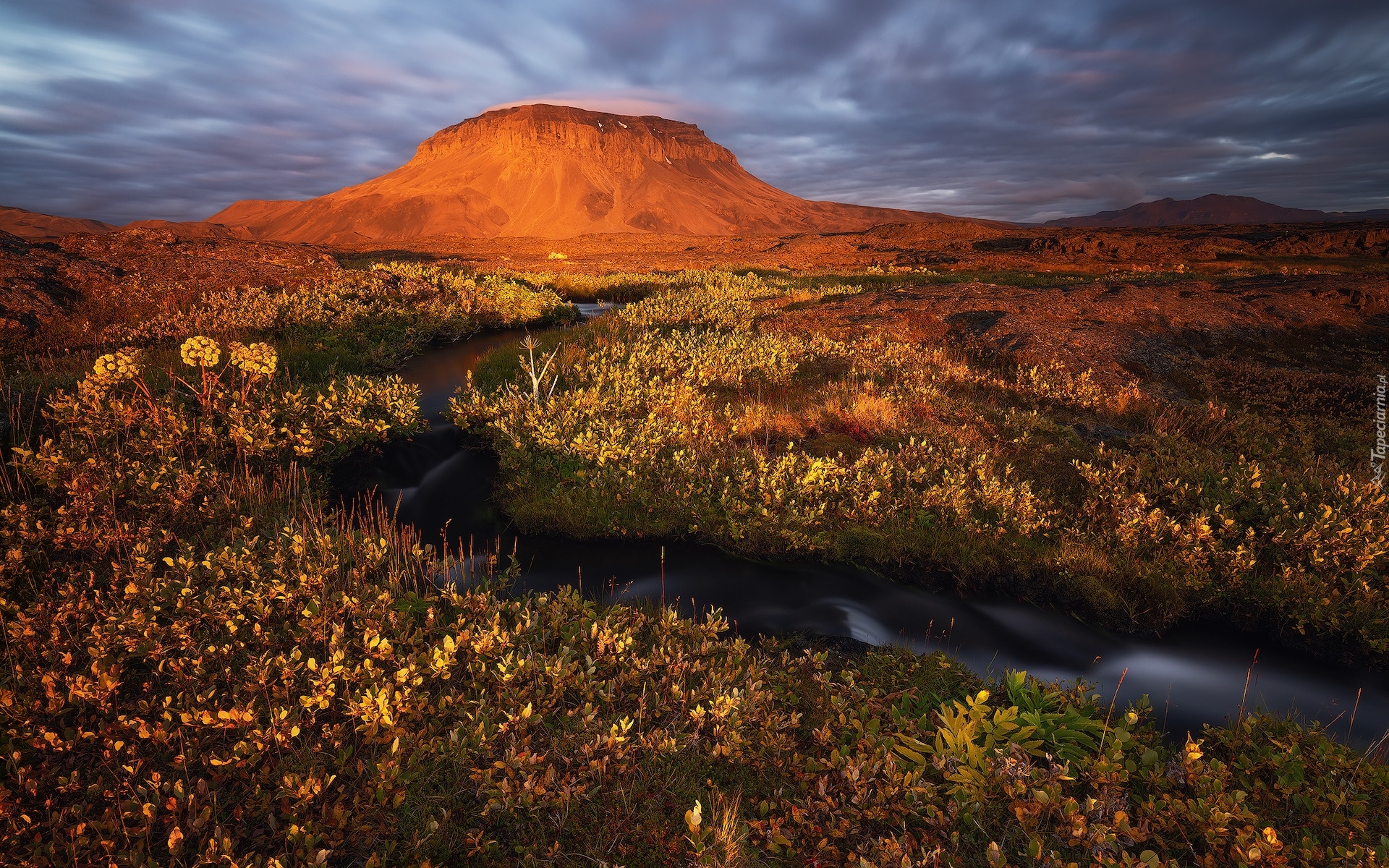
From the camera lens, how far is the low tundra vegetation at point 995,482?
255 inches

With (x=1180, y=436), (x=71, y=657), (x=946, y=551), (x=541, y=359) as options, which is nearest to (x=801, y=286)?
(x=541, y=359)

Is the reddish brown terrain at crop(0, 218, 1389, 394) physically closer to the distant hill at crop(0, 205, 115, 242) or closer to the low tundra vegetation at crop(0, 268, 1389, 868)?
the low tundra vegetation at crop(0, 268, 1389, 868)

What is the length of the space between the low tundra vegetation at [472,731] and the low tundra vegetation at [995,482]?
0.60 m

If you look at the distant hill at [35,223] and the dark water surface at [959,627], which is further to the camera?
the distant hill at [35,223]

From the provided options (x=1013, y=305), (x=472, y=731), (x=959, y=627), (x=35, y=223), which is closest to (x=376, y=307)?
(x=472, y=731)

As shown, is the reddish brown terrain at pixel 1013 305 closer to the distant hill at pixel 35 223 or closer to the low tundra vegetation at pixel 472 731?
the low tundra vegetation at pixel 472 731

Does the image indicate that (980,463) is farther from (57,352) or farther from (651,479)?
(57,352)

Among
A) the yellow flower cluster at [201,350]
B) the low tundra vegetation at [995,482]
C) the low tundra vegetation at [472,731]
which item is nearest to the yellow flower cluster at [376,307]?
the low tundra vegetation at [995,482]

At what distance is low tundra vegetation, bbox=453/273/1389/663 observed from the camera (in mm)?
6488

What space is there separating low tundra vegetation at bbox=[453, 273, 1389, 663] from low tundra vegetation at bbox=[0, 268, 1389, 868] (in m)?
0.60

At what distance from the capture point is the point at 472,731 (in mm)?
3711

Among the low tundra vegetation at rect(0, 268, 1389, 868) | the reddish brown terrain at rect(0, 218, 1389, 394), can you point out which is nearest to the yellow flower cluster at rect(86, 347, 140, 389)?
the low tundra vegetation at rect(0, 268, 1389, 868)

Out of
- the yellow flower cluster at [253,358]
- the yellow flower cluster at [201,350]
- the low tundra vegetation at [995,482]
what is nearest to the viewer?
the low tundra vegetation at [995,482]

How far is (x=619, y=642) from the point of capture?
15.6 ft
